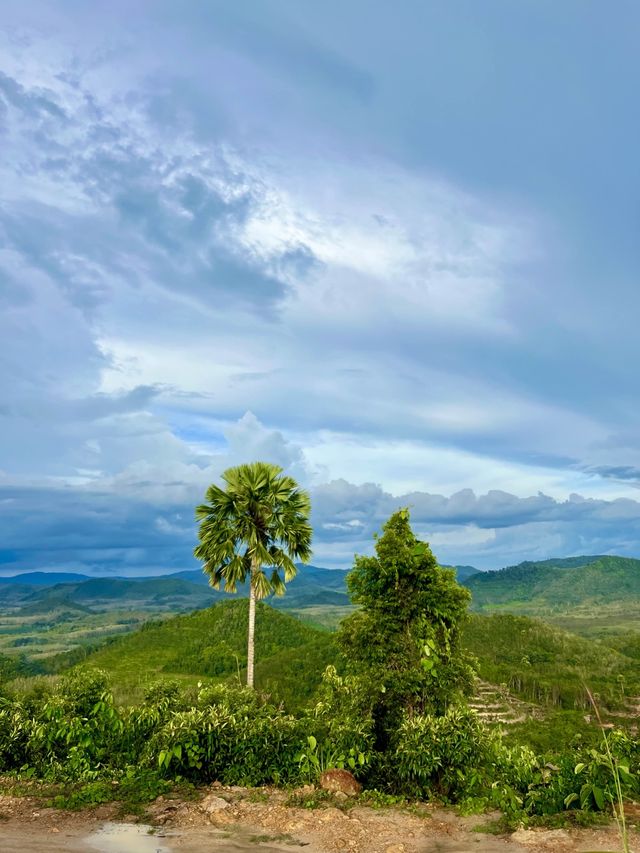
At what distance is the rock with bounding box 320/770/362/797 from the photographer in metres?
14.0

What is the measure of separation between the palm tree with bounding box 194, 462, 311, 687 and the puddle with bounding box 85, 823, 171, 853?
53.6 feet

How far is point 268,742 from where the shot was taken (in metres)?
15.3

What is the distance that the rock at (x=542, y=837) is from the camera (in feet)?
36.6

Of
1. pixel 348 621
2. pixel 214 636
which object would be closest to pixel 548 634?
pixel 214 636

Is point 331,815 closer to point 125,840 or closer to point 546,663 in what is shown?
point 125,840

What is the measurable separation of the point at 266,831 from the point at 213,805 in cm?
168

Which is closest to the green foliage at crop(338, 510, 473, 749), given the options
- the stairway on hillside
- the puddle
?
the puddle

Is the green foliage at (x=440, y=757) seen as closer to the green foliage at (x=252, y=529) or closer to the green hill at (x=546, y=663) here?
the green foliage at (x=252, y=529)

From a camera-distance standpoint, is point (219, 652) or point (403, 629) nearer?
point (403, 629)

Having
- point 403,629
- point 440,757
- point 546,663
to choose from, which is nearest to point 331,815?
point 440,757

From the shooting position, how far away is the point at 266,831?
39.3 ft

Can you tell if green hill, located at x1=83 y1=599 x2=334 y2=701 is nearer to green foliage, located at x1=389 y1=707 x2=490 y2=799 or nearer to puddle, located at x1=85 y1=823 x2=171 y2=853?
green foliage, located at x1=389 y1=707 x2=490 y2=799

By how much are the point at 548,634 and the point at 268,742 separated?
14790 cm

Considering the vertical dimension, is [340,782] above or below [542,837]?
above
